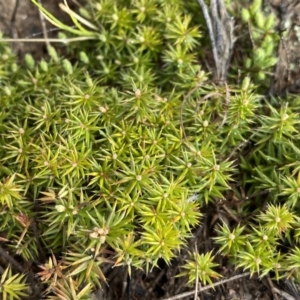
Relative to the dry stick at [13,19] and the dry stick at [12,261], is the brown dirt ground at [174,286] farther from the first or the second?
the dry stick at [13,19]

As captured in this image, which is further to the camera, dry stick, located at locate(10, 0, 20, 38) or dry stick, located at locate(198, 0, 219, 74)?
dry stick, located at locate(10, 0, 20, 38)

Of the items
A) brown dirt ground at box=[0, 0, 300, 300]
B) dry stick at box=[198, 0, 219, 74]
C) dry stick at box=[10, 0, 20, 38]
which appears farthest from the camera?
dry stick at box=[10, 0, 20, 38]

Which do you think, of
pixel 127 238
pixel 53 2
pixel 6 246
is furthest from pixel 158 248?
pixel 53 2

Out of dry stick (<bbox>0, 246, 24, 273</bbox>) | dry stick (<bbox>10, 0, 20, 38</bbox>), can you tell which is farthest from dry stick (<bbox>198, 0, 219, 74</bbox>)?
dry stick (<bbox>0, 246, 24, 273</bbox>)

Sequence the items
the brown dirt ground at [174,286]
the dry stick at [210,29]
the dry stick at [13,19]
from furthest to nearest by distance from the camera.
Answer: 1. the dry stick at [13,19]
2. the dry stick at [210,29]
3. the brown dirt ground at [174,286]

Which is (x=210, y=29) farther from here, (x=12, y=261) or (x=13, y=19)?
(x=12, y=261)

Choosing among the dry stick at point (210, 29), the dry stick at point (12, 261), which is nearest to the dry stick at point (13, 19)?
the dry stick at point (210, 29)

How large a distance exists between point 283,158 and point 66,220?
96 cm

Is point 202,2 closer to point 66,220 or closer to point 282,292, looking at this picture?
point 66,220

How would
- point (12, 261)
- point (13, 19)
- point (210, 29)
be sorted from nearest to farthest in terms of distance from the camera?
point (12, 261), point (210, 29), point (13, 19)

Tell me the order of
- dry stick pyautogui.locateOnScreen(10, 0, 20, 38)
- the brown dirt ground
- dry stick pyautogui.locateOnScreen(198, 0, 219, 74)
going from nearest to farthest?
the brown dirt ground, dry stick pyautogui.locateOnScreen(198, 0, 219, 74), dry stick pyautogui.locateOnScreen(10, 0, 20, 38)

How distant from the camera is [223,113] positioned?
2.01 meters

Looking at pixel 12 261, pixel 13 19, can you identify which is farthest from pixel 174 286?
pixel 13 19

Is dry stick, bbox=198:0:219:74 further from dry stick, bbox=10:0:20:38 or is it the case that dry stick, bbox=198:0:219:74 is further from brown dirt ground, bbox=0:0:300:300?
dry stick, bbox=10:0:20:38
